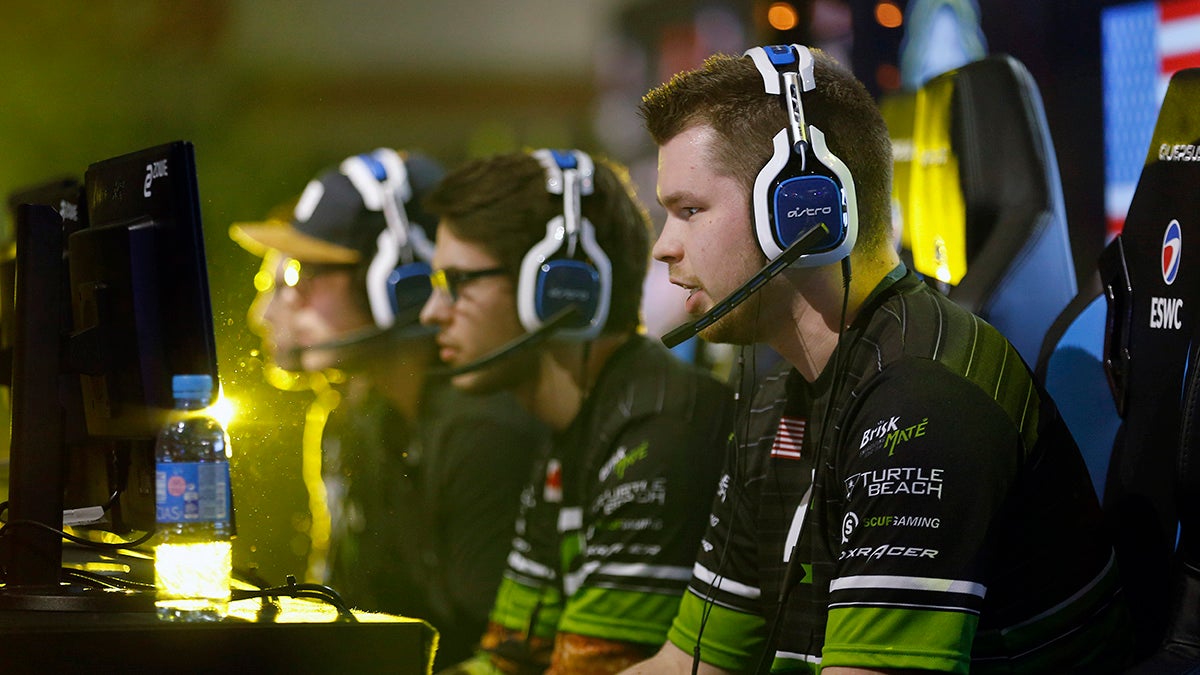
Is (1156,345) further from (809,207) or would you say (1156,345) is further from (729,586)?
(729,586)

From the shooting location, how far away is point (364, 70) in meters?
5.53

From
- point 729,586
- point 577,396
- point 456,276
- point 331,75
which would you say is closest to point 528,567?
point 577,396

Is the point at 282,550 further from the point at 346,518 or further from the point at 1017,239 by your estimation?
the point at 1017,239

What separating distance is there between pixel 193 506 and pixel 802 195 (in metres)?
0.76

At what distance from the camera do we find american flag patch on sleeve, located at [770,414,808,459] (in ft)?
4.72

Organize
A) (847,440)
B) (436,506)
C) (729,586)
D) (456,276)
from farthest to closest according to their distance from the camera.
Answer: (436,506), (456,276), (729,586), (847,440)

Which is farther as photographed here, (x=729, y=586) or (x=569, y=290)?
(x=569, y=290)

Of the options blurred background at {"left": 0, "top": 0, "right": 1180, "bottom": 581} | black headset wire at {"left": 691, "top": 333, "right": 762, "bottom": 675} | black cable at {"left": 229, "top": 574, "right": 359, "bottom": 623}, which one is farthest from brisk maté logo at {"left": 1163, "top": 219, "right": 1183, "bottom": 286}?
blurred background at {"left": 0, "top": 0, "right": 1180, "bottom": 581}

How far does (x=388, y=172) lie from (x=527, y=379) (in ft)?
2.69

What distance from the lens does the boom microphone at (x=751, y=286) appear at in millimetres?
1327

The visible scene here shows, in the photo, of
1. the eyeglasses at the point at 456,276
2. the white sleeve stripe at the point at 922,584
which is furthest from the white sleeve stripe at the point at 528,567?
the white sleeve stripe at the point at 922,584

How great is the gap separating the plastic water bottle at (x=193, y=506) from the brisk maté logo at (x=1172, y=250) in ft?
3.16

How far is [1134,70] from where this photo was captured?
74.6 inches

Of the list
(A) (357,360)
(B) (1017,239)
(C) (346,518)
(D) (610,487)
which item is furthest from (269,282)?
(B) (1017,239)
